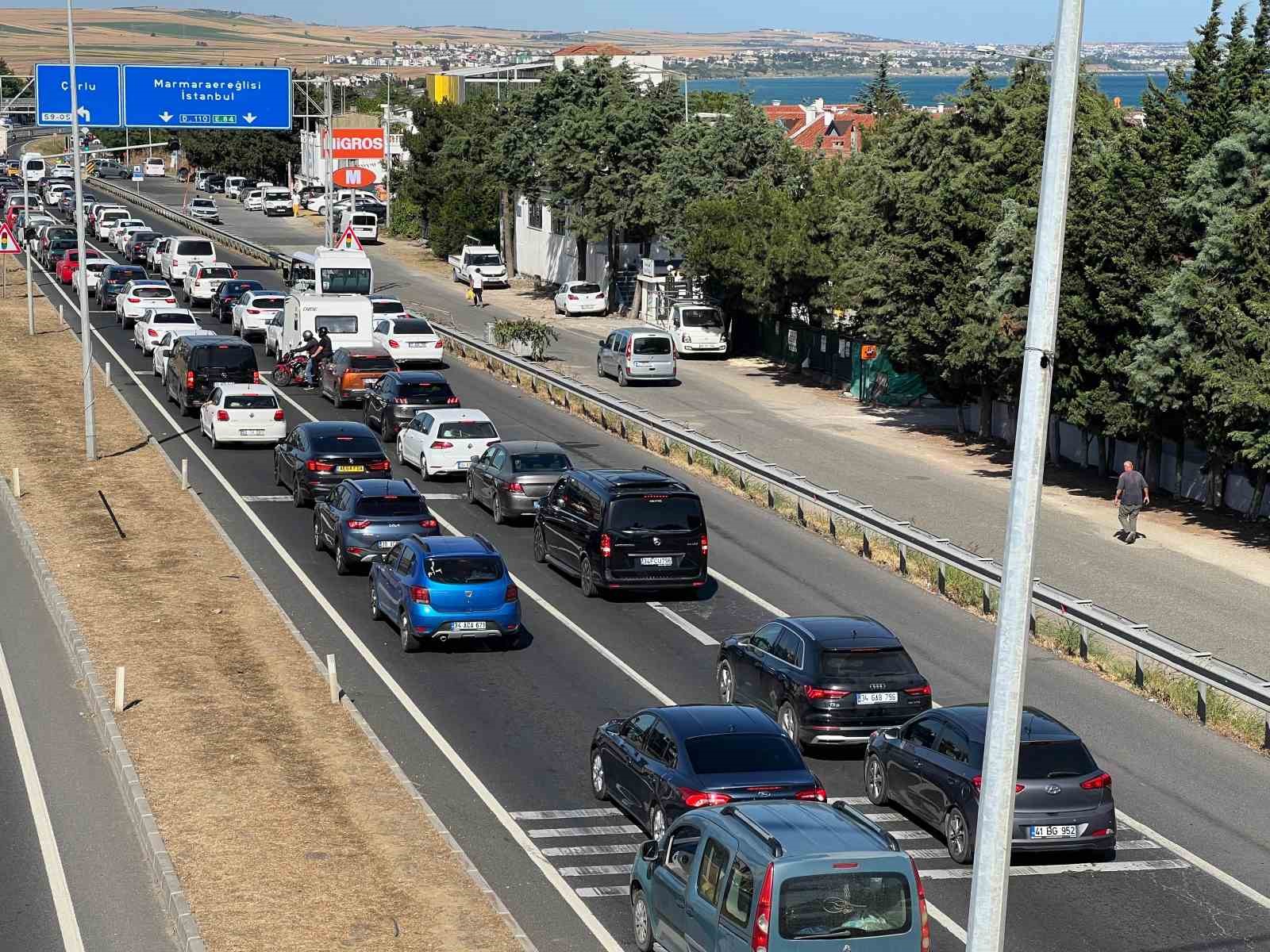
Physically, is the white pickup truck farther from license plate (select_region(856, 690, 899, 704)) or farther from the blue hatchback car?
license plate (select_region(856, 690, 899, 704))

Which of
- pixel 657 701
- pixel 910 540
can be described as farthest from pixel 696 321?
pixel 657 701

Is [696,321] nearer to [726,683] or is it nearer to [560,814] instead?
[726,683]

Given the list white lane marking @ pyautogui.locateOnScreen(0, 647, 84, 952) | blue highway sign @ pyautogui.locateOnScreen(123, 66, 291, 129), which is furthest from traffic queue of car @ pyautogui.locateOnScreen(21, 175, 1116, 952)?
blue highway sign @ pyautogui.locateOnScreen(123, 66, 291, 129)

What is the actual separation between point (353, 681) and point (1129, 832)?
400 inches

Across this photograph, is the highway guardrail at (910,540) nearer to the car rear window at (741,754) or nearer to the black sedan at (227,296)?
the car rear window at (741,754)

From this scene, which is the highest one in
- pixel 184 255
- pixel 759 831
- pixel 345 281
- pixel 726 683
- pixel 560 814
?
pixel 345 281

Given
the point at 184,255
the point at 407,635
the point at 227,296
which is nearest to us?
the point at 407,635

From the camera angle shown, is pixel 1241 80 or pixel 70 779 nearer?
pixel 70 779

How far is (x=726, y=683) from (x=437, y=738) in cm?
392

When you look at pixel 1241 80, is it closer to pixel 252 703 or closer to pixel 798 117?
pixel 252 703

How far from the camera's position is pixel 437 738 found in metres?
21.0

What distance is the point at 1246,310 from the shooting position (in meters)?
34.8

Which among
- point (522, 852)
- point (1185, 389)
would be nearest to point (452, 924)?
point (522, 852)

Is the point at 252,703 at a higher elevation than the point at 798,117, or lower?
lower
